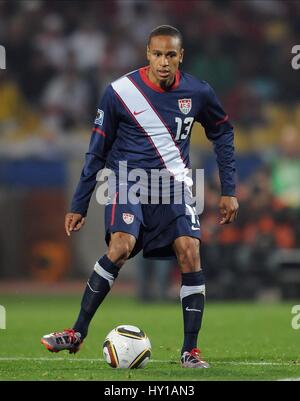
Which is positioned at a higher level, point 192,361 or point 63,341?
point 63,341

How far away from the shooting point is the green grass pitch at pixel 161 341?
20.3 feet

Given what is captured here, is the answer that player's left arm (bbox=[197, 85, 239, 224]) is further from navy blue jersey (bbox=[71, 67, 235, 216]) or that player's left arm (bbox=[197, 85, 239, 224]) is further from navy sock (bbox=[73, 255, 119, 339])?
navy sock (bbox=[73, 255, 119, 339])

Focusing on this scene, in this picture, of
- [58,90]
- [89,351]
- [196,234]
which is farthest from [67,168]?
[196,234]

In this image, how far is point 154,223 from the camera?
673 cm

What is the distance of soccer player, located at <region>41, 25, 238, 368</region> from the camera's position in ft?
21.7

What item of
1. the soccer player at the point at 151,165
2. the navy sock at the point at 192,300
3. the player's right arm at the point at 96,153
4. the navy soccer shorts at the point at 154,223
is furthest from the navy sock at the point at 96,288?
the navy sock at the point at 192,300

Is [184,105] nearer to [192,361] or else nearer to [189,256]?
[189,256]

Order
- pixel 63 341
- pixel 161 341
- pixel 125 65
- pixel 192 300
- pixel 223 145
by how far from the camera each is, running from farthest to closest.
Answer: pixel 125 65 < pixel 161 341 < pixel 223 145 < pixel 192 300 < pixel 63 341

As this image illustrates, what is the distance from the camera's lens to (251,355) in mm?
7402

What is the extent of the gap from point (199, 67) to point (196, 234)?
12.1 meters

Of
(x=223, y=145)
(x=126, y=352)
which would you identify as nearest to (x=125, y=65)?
(x=223, y=145)

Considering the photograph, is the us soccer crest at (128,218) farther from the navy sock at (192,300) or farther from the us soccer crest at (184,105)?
the us soccer crest at (184,105)

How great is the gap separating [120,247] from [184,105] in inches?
39.0

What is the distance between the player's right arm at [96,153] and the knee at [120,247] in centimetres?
30
